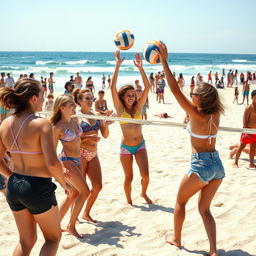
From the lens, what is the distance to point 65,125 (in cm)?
384

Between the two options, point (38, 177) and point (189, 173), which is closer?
point (38, 177)

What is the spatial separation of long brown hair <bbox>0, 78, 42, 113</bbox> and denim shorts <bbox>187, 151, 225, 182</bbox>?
168 centimetres

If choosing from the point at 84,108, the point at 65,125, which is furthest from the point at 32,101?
the point at 84,108

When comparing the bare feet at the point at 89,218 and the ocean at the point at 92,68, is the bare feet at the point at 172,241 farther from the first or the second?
the ocean at the point at 92,68

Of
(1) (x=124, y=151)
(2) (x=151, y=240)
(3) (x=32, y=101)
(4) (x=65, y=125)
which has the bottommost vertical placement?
(2) (x=151, y=240)

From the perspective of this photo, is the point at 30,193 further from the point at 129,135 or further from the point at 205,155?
the point at 129,135

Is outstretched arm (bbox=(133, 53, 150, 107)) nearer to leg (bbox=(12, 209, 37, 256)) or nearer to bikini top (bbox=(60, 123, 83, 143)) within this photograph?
bikini top (bbox=(60, 123, 83, 143))

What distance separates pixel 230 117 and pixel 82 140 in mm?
10102

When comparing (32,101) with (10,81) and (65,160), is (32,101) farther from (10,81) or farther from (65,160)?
(10,81)

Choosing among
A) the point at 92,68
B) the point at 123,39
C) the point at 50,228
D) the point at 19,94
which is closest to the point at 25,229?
the point at 50,228

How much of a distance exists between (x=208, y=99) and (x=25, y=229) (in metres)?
2.00

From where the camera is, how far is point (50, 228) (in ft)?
8.61

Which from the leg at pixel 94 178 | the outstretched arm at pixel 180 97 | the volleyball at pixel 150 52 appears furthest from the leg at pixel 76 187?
the volleyball at pixel 150 52

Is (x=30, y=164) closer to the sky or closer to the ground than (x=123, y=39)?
closer to the ground
